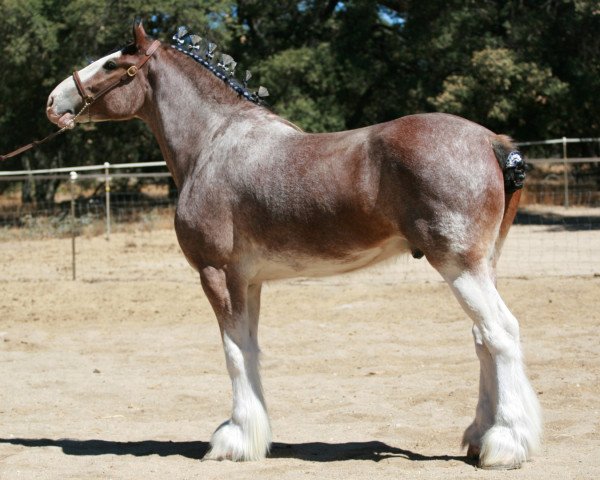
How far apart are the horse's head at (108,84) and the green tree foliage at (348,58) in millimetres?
13974

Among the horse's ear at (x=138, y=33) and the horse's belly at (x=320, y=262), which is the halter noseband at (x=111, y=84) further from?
the horse's belly at (x=320, y=262)

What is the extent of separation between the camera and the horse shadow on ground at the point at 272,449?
487 centimetres

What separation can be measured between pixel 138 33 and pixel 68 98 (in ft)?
1.93

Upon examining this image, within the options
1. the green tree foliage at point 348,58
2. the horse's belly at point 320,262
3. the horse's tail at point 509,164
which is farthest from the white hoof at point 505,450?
the green tree foliage at point 348,58

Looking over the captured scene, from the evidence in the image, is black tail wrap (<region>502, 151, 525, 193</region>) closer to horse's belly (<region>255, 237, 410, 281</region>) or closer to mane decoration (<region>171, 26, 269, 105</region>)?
horse's belly (<region>255, 237, 410, 281</region>)

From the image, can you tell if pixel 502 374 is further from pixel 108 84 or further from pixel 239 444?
pixel 108 84

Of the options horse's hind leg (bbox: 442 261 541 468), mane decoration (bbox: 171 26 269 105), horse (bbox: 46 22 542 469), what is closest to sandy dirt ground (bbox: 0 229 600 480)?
horse's hind leg (bbox: 442 261 541 468)

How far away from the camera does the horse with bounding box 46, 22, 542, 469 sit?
4.36m

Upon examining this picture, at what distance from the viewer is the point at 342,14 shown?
21938 millimetres

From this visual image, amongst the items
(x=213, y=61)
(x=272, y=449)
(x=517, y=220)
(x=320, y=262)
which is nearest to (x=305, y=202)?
(x=320, y=262)

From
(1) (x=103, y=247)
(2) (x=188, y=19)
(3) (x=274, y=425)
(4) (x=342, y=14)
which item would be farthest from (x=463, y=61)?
(3) (x=274, y=425)

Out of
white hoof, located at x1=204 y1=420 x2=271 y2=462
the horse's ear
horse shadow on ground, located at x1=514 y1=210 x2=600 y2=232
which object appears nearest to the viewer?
white hoof, located at x1=204 y1=420 x2=271 y2=462

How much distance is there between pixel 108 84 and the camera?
17.7 feet

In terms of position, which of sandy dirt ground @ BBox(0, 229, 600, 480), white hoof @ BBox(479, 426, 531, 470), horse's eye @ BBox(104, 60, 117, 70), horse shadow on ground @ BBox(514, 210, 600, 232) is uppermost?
horse's eye @ BBox(104, 60, 117, 70)
